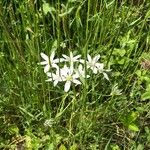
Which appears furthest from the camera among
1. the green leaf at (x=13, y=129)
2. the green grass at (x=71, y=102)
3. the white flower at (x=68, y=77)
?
the green leaf at (x=13, y=129)

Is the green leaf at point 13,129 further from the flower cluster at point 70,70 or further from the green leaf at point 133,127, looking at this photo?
the green leaf at point 133,127

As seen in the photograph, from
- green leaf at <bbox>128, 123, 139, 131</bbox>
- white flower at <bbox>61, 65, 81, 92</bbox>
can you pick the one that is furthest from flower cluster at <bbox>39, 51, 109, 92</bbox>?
green leaf at <bbox>128, 123, 139, 131</bbox>

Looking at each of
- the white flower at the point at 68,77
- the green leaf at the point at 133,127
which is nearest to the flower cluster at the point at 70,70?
the white flower at the point at 68,77

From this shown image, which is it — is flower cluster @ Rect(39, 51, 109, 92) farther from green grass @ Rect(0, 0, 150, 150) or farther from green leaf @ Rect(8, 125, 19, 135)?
green leaf @ Rect(8, 125, 19, 135)

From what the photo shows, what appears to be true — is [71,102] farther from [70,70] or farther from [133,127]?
[133,127]

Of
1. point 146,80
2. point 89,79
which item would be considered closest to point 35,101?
point 89,79

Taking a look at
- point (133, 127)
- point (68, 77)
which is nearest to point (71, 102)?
point (68, 77)

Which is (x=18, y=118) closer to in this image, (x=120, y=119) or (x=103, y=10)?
(x=120, y=119)

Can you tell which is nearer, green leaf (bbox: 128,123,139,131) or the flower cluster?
the flower cluster

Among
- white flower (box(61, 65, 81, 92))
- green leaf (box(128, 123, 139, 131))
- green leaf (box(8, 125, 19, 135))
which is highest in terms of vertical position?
white flower (box(61, 65, 81, 92))

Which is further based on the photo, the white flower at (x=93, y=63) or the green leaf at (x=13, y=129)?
the green leaf at (x=13, y=129)

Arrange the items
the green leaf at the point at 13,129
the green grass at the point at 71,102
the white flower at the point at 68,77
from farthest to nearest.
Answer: the green leaf at the point at 13,129, the green grass at the point at 71,102, the white flower at the point at 68,77
